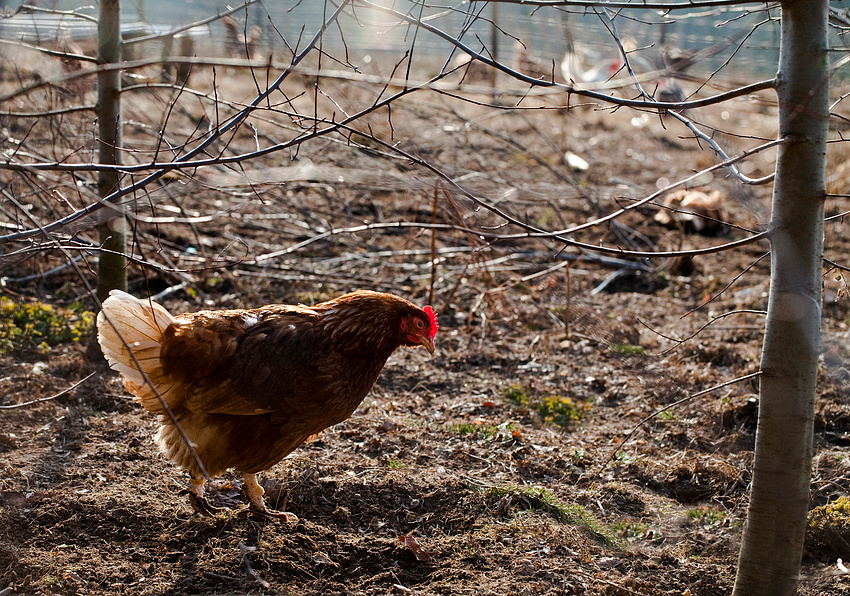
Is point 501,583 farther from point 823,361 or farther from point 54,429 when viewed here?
point 823,361

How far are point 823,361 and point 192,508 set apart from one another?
444cm

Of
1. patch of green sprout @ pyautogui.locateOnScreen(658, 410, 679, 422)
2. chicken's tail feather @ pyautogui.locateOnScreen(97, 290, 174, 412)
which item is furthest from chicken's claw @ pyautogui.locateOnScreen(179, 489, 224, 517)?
patch of green sprout @ pyautogui.locateOnScreen(658, 410, 679, 422)

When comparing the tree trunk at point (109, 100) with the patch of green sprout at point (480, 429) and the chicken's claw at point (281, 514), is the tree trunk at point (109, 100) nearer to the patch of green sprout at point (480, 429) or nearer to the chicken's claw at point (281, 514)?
the chicken's claw at point (281, 514)

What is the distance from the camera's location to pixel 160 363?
3.23m

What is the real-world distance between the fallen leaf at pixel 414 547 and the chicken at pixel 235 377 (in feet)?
2.10

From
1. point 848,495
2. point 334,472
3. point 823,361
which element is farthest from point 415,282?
point 848,495

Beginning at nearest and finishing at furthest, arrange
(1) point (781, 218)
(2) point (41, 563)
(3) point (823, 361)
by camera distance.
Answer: (1) point (781, 218), (2) point (41, 563), (3) point (823, 361)

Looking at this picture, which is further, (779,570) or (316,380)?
(316,380)

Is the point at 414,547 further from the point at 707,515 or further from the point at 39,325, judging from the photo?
the point at 39,325

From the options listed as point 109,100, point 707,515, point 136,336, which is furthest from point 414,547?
point 109,100

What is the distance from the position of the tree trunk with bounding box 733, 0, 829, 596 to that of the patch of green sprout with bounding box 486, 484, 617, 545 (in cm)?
95

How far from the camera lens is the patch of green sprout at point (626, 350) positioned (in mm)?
5418

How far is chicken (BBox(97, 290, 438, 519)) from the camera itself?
3182 mm

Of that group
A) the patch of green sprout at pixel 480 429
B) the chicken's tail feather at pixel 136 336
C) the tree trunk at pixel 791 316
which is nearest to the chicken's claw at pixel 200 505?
the chicken's tail feather at pixel 136 336
